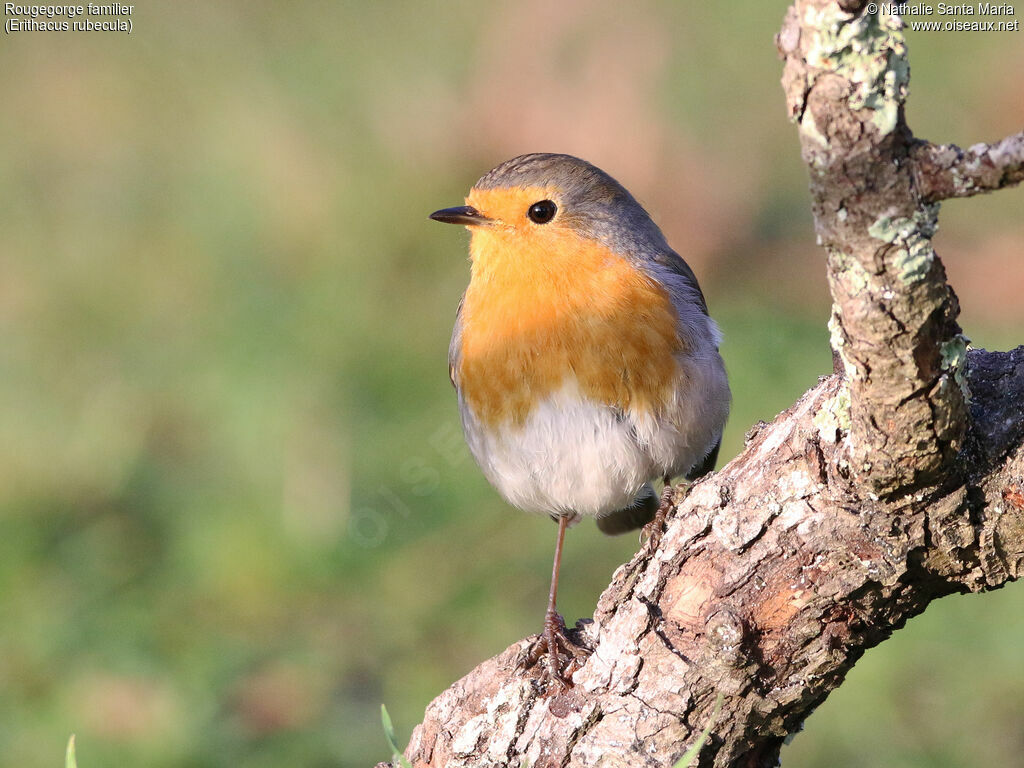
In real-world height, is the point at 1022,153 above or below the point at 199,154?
below

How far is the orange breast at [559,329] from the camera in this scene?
3246 millimetres

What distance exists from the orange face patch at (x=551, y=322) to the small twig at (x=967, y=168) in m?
1.46

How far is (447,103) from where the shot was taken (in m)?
7.37

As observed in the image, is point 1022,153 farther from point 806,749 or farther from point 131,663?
point 131,663

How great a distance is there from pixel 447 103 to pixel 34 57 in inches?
128

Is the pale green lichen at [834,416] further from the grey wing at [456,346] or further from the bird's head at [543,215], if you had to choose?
the grey wing at [456,346]

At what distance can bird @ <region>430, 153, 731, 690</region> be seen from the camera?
3.25 metres

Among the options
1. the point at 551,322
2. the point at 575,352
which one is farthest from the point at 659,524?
the point at 551,322

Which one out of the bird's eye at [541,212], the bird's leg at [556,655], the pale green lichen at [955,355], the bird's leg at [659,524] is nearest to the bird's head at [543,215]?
the bird's eye at [541,212]

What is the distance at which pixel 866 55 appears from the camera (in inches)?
67.0

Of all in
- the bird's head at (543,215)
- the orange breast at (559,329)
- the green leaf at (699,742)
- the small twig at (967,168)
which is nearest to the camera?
the small twig at (967,168)

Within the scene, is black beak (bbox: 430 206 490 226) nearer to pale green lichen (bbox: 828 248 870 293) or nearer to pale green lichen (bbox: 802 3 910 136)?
pale green lichen (bbox: 828 248 870 293)

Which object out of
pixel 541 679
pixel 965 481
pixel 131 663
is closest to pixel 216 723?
pixel 131 663

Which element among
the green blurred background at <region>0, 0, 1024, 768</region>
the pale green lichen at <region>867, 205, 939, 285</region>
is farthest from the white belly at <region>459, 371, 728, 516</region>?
the pale green lichen at <region>867, 205, 939, 285</region>
